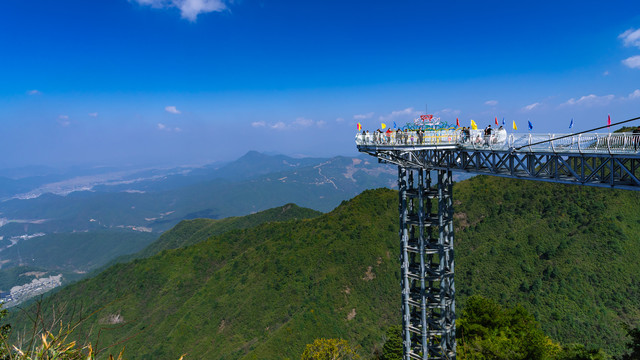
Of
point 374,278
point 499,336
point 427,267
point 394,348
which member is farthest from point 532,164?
point 374,278

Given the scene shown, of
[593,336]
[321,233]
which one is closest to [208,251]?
[321,233]

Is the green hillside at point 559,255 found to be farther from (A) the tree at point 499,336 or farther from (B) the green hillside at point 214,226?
(B) the green hillside at point 214,226

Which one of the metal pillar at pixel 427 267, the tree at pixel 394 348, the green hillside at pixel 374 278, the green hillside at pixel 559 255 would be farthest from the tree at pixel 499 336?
the green hillside at pixel 559 255

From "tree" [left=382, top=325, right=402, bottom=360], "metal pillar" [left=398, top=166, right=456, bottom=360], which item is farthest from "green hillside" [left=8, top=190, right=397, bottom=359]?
"metal pillar" [left=398, top=166, right=456, bottom=360]

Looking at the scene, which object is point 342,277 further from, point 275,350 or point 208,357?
point 208,357

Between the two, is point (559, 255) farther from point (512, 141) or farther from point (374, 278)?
point (512, 141)

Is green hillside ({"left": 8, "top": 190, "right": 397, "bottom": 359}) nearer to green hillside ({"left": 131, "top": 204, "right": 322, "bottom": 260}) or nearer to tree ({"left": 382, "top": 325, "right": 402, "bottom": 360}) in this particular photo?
tree ({"left": 382, "top": 325, "right": 402, "bottom": 360})
